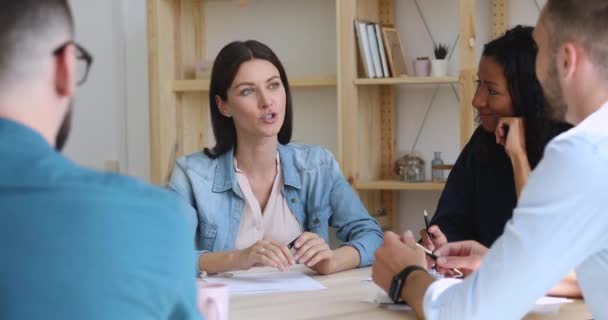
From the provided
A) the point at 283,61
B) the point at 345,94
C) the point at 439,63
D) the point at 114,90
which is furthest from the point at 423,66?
the point at 114,90

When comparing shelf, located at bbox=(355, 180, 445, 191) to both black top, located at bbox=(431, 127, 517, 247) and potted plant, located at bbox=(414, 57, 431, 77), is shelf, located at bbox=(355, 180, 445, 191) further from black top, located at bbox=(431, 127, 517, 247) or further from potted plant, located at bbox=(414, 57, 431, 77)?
black top, located at bbox=(431, 127, 517, 247)

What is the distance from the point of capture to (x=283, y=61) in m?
4.20

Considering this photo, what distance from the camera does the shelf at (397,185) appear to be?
3.63 m

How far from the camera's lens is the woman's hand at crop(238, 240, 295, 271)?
2.18 m

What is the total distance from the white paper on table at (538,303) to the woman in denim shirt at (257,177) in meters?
0.67

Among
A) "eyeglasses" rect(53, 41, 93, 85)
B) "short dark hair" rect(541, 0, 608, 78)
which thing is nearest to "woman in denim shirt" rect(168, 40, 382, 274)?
"short dark hair" rect(541, 0, 608, 78)

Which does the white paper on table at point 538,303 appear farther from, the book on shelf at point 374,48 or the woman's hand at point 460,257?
the book on shelf at point 374,48

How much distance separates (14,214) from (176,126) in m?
3.27

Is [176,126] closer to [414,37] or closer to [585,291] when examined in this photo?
[414,37]

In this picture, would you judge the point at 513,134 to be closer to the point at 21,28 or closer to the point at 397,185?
the point at 397,185

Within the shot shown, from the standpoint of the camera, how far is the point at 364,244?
97.0 inches

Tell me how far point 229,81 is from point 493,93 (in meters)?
0.87

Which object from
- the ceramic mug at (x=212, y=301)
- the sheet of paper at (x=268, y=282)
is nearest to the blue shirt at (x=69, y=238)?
the ceramic mug at (x=212, y=301)

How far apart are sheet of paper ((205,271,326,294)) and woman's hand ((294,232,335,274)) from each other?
0.13 feet
